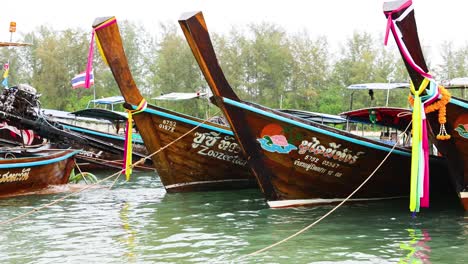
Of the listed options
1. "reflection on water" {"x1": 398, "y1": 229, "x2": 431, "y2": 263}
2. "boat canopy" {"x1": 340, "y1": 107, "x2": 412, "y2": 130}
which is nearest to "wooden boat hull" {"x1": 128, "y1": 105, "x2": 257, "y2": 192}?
"boat canopy" {"x1": 340, "y1": 107, "x2": 412, "y2": 130}

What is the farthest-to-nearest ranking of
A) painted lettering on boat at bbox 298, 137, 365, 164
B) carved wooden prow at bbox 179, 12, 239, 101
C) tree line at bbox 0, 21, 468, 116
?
tree line at bbox 0, 21, 468, 116, painted lettering on boat at bbox 298, 137, 365, 164, carved wooden prow at bbox 179, 12, 239, 101

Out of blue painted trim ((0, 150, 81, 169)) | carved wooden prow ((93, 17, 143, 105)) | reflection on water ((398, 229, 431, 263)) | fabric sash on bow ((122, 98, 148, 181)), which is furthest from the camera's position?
blue painted trim ((0, 150, 81, 169))

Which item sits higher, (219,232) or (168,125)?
(168,125)

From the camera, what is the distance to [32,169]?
36.6ft

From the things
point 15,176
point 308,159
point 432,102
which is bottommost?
point 15,176

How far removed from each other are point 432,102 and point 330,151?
2139 mm

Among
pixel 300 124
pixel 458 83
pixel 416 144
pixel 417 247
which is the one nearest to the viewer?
pixel 416 144

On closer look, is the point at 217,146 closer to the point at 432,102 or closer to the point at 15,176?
the point at 15,176

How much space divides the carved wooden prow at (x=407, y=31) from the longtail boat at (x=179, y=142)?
15.5ft

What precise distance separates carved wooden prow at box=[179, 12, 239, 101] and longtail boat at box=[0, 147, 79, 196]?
4092mm

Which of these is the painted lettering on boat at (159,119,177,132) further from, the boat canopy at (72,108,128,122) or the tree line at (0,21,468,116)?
the tree line at (0,21,468,116)

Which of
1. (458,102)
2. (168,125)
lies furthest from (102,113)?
(458,102)

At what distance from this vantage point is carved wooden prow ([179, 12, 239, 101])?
8570mm

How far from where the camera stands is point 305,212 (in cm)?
925
